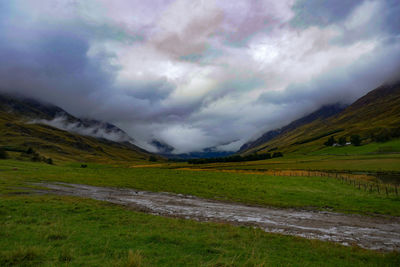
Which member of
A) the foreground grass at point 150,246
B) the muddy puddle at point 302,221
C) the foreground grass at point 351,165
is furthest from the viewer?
the foreground grass at point 351,165

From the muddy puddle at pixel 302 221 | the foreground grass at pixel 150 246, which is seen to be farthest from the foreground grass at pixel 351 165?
the foreground grass at pixel 150 246

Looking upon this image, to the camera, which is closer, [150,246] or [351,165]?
[150,246]

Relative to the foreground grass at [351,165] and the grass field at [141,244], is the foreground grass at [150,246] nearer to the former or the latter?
the grass field at [141,244]

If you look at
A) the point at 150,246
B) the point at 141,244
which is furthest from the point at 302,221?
the point at 141,244

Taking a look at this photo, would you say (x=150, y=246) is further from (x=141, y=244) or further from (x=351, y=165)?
(x=351, y=165)

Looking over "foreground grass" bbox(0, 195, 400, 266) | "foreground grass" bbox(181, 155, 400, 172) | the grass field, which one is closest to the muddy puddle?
the grass field

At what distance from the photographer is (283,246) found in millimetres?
13672

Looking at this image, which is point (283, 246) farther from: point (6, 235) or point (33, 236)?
point (6, 235)

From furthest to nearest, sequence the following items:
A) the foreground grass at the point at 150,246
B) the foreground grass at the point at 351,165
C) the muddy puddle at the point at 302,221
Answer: the foreground grass at the point at 351,165
the muddy puddle at the point at 302,221
the foreground grass at the point at 150,246

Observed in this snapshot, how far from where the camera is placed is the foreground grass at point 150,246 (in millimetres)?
9711

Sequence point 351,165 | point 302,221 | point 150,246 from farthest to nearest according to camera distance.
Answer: point 351,165, point 302,221, point 150,246

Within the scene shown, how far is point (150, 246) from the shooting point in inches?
488

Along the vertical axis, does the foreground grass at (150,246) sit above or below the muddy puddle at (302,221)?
above

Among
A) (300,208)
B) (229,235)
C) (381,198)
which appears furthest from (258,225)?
(381,198)
